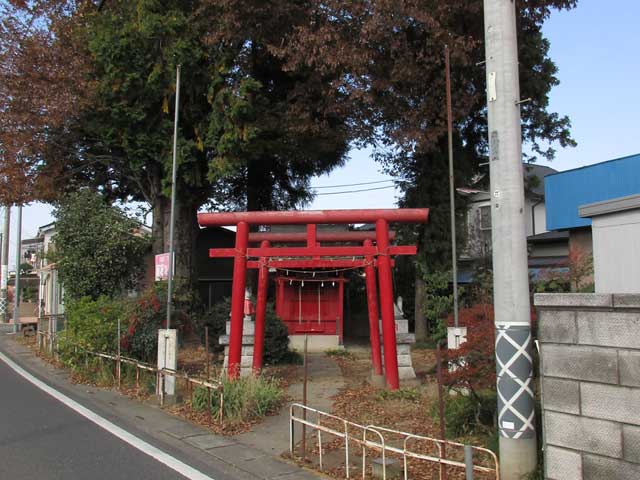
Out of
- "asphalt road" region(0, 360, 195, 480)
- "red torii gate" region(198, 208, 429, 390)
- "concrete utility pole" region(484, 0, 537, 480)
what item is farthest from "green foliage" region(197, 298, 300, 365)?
"concrete utility pole" region(484, 0, 537, 480)

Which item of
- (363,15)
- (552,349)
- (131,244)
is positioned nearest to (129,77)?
(131,244)

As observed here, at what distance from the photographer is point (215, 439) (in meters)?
7.78

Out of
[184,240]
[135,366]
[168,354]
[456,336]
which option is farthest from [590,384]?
[184,240]

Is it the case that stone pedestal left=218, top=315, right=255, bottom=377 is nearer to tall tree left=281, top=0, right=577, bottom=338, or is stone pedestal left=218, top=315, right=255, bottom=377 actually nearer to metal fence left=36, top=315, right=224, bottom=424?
metal fence left=36, top=315, right=224, bottom=424

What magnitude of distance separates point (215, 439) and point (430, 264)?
13.1m

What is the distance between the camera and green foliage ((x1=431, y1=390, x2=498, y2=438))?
7230 millimetres

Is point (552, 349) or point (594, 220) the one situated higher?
point (594, 220)

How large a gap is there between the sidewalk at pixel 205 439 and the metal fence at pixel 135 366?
0.41 metres

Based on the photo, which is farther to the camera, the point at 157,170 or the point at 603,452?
the point at 157,170

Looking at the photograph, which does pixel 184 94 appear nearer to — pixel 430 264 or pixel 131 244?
pixel 131 244

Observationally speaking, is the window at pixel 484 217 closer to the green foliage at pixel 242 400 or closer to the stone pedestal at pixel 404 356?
the stone pedestal at pixel 404 356

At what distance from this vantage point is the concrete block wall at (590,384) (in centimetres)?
451

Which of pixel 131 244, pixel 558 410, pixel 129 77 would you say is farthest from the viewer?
pixel 129 77

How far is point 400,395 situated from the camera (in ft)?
33.7
